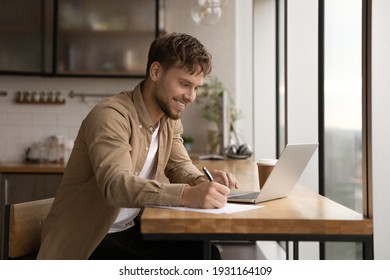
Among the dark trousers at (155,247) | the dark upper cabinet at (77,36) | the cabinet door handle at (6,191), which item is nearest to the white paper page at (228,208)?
the dark trousers at (155,247)

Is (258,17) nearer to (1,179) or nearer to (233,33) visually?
(233,33)

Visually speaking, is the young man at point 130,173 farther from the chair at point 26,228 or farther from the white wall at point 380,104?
the white wall at point 380,104

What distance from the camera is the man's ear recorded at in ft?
6.89

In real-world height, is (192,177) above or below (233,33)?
below

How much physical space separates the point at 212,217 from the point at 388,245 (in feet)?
2.57

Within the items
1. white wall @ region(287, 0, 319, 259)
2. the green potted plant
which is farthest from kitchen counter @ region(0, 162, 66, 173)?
white wall @ region(287, 0, 319, 259)

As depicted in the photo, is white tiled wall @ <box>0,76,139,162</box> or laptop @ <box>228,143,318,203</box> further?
white tiled wall @ <box>0,76,139,162</box>

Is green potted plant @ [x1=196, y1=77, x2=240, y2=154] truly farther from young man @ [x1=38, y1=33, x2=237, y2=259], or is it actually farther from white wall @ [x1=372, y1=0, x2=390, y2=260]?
white wall @ [x1=372, y1=0, x2=390, y2=260]

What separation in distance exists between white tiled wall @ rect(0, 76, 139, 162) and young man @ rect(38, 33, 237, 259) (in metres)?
2.70

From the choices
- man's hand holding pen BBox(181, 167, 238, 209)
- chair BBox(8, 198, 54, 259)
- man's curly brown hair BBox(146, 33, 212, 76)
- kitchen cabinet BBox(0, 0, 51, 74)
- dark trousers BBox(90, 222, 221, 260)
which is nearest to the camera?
man's hand holding pen BBox(181, 167, 238, 209)

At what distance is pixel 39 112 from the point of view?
483 centimetres

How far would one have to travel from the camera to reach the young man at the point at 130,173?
5.55ft

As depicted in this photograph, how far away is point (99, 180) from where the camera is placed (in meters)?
1.76
